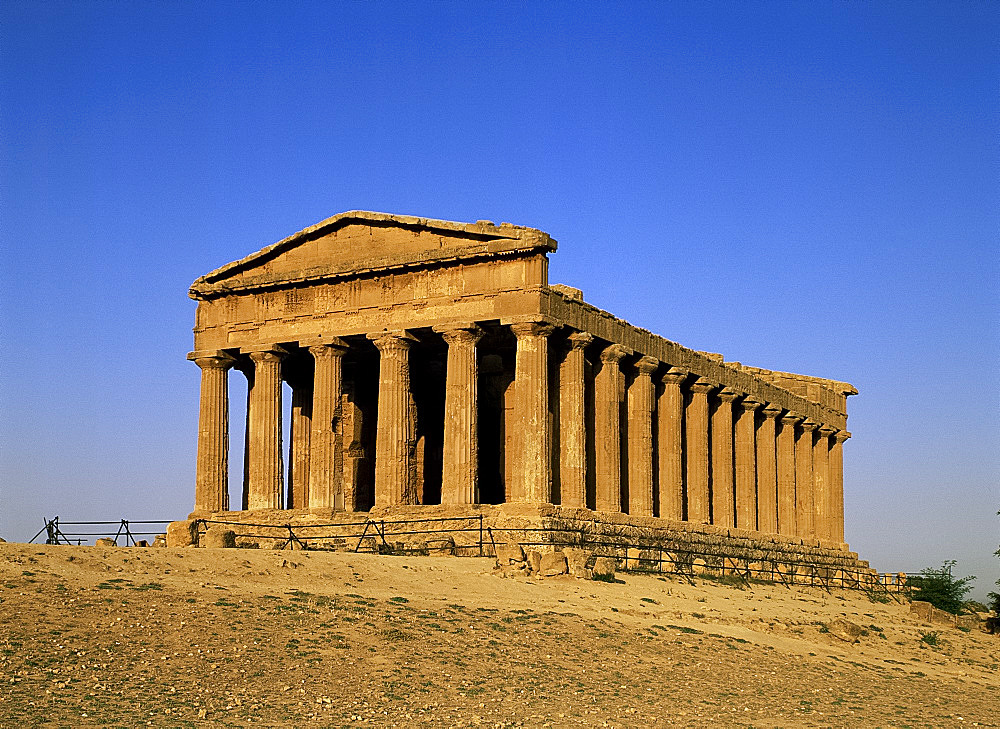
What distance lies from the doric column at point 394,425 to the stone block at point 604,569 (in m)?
8.37

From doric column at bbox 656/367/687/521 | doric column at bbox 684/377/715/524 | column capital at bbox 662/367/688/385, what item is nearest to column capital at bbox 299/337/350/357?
column capital at bbox 662/367/688/385

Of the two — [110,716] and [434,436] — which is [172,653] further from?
[434,436]

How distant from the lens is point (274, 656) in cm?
2283

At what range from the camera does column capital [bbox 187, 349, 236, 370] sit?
155 feet

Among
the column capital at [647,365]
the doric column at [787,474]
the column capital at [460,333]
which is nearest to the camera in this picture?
the column capital at [460,333]

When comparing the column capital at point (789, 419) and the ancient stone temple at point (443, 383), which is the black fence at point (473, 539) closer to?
the ancient stone temple at point (443, 383)

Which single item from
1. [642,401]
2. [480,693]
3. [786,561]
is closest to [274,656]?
[480,693]

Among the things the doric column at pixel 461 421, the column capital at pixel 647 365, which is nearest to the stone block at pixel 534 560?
the doric column at pixel 461 421

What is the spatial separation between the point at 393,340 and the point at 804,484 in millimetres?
27807

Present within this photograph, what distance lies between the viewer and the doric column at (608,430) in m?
44.7

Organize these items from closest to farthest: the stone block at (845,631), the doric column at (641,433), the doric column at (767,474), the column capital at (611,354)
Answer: the stone block at (845,631) → the column capital at (611,354) → the doric column at (641,433) → the doric column at (767,474)

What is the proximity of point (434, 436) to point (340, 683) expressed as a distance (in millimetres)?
29400

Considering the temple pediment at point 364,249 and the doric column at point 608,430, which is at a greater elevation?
the temple pediment at point 364,249

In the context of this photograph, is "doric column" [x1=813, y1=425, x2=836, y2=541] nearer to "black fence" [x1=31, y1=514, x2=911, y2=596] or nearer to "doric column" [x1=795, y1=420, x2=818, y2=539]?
"doric column" [x1=795, y1=420, x2=818, y2=539]
